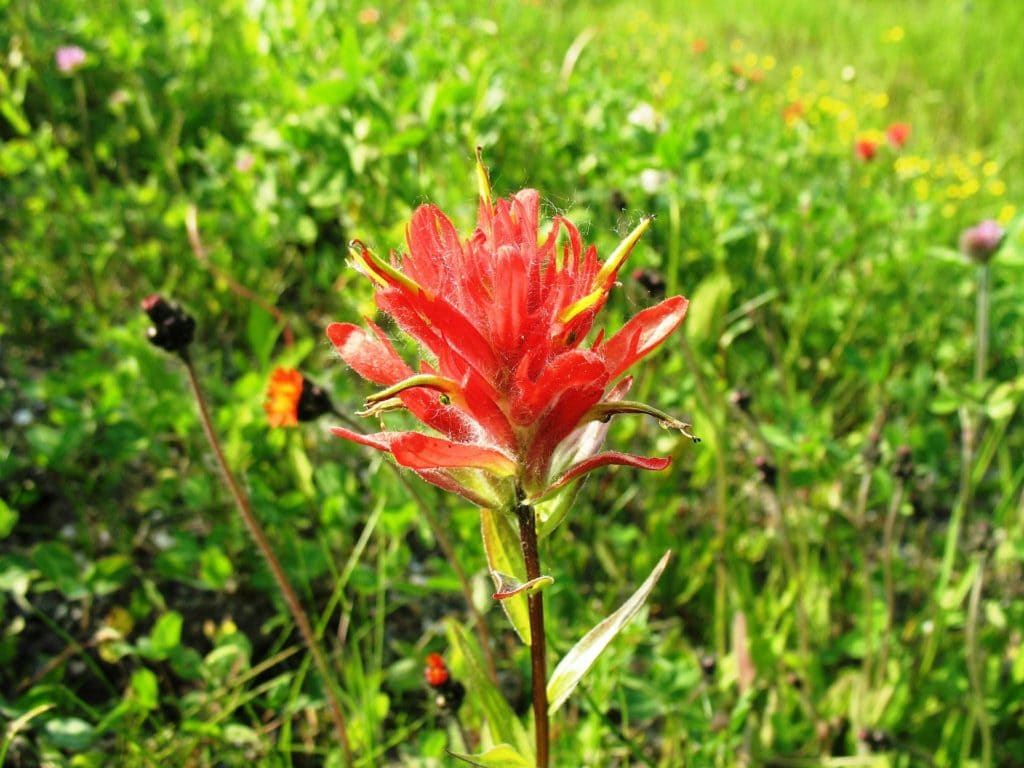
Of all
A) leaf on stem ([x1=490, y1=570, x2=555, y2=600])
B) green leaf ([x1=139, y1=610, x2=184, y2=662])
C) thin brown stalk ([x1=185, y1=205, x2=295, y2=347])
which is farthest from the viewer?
thin brown stalk ([x1=185, y1=205, x2=295, y2=347])

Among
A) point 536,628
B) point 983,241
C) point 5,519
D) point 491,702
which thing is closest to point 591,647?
point 536,628

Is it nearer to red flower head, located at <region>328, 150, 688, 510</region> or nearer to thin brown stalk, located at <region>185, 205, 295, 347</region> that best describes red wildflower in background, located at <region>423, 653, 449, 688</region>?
red flower head, located at <region>328, 150, 688, 510</region>

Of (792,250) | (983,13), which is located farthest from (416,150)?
(983,13)

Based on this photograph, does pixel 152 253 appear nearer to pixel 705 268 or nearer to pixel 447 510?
pixel 447 510

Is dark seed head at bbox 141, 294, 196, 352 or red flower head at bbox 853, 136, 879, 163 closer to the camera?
dark seed head at bbox 141, 294, 196, 352

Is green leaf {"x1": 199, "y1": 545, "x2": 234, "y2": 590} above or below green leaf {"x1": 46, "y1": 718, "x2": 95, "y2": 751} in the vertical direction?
above

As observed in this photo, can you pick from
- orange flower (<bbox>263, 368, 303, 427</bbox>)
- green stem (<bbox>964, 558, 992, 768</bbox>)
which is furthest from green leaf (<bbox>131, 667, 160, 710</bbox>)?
green stem (<bbox>964, 558, 992, 768</bbox>)

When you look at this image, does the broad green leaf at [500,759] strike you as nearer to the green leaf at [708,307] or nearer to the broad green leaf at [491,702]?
the broad green leaf at [491,702]

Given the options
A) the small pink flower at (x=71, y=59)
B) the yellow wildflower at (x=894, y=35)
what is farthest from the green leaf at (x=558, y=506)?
the yellow wildflower at (x=894, y=35)
